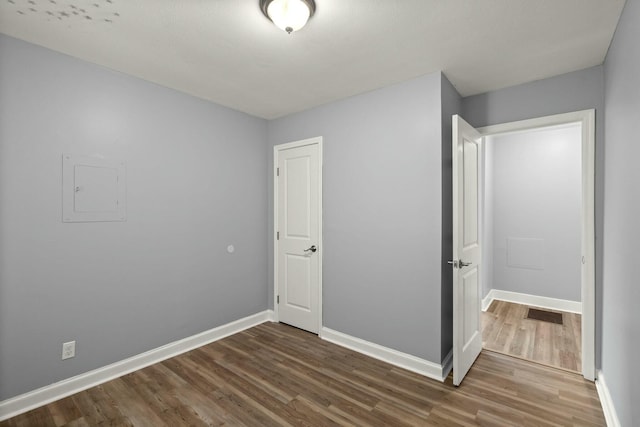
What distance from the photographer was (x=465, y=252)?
8.45ft

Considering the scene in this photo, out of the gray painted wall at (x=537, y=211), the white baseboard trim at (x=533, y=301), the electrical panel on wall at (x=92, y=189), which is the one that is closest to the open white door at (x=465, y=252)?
the white baseboard trim at (x=533, y=301)

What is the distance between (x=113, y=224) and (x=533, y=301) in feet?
17.9

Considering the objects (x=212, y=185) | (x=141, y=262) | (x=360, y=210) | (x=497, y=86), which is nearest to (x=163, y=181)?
(x=212, y=185)

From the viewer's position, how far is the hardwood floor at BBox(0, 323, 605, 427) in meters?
2.03

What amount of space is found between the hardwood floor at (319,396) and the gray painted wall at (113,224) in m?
0.35

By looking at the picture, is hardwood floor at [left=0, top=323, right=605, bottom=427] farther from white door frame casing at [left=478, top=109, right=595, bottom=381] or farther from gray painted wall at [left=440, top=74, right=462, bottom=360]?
gray painted wall at [left=440, top=74, right=462, bottom=360]

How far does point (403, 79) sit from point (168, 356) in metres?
3.40

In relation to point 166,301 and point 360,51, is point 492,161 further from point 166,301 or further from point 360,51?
point 166,301

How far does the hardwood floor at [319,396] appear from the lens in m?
2.03

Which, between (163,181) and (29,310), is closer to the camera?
(29,310)

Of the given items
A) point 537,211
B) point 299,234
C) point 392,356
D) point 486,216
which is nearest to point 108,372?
point 299,234

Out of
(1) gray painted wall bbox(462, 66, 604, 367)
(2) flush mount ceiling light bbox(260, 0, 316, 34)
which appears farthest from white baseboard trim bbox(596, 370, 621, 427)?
(2) flush mount ceiling light bbox(260, 0, 316, 34)

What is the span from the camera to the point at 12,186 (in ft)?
6.73

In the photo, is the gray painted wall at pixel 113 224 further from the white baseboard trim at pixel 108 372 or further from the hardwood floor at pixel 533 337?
the hardwood floor at pixel 533 337
